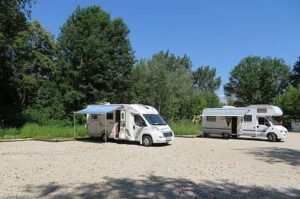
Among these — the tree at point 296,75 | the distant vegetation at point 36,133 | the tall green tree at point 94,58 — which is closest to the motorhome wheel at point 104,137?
the distant vegetation at point 36,133

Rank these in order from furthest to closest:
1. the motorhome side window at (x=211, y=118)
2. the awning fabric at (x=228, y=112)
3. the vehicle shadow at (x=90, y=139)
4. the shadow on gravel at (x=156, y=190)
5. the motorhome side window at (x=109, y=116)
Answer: the motorhome side window at (x=211, y=118) < the awning fabric at (x=228, y=112) < the vehicle shadow at (x=90, y=139) < the motorhome side window at (x=109, y=116) < the shadow on gravel at (x=156, y=190)

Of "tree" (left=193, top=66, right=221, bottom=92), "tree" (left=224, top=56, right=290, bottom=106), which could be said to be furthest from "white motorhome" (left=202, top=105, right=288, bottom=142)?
"tree" (left=193, top=66, right=221, bottom=92)

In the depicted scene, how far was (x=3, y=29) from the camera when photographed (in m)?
32.6

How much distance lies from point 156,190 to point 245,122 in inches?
916

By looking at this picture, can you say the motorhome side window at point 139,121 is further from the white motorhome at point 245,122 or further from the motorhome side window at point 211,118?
the motorhome side window at point 211,118

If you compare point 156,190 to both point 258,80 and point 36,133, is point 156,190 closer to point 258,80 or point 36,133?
point 36,133

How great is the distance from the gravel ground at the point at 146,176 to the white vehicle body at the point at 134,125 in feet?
17.8

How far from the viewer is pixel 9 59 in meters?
42.9

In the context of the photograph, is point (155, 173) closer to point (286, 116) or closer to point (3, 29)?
point (3, 29)

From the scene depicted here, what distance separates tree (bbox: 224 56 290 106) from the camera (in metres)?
76.6

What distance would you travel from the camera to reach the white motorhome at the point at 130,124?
24.5 metres

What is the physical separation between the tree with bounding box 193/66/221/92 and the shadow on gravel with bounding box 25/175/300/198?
95.3 m

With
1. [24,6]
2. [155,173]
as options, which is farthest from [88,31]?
[155,173]

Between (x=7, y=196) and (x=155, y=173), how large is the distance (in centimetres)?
515
